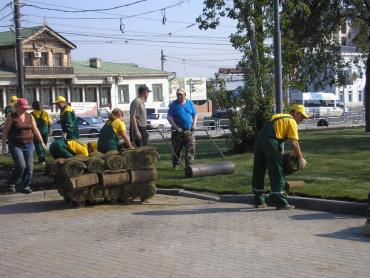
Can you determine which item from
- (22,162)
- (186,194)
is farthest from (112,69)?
(186,194)

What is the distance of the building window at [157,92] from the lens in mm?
80062

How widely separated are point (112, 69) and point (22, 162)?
6636 cm

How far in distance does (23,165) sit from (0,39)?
209 feet

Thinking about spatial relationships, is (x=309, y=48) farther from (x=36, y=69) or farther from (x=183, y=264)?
(x=36, y=69)

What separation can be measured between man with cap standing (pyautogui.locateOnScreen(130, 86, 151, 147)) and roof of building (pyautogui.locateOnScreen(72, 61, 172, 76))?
60386mm

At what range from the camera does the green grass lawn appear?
10613 millimetres

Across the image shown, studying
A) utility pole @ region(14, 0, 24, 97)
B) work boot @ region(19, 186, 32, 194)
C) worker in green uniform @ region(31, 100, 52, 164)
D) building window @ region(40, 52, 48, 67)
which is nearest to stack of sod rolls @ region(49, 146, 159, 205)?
work boot @ region(19, 186, 32, 194)

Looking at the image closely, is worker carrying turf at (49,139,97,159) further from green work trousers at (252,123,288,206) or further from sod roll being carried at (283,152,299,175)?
sod roll being carried at (283,152,299,175)

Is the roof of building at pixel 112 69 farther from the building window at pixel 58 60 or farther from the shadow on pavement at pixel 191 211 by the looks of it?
the shadow on pavement at pixel 191 211

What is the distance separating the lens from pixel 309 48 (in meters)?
29.1

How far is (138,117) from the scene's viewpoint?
1353cm

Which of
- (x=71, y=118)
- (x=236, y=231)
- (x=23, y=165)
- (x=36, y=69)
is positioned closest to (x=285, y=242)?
(x=236, y=231)

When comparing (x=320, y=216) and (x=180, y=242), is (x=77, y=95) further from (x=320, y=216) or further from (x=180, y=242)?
(x=180, y=242)

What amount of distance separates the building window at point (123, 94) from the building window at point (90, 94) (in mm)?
3539
